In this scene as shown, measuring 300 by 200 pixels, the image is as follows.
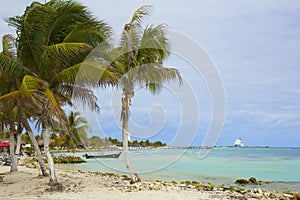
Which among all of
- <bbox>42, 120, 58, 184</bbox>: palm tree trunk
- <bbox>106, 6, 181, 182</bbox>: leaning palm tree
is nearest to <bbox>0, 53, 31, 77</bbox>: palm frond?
<bbox>42, 120, 58, 184</bbox>: palm tree trunk

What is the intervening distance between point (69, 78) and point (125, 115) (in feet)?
10.2

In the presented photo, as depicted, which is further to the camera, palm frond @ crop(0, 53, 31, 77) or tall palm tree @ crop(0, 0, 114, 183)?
tall palm tree @ crop(0, 0, 114, 183)

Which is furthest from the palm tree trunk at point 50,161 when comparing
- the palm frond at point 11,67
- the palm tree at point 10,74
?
the palm frond at point 11,67

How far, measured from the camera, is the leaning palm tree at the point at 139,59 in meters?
12.7

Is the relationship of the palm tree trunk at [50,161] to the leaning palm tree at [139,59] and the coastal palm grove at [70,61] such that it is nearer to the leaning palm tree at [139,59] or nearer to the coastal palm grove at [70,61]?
the coastal palm grove at [70,61]

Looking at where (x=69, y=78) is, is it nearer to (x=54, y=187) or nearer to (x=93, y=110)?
(x=93, y=110)

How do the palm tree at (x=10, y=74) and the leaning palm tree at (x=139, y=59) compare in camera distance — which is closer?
the palm tree at (x=10, y=74)

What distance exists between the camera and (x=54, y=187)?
11297 mm

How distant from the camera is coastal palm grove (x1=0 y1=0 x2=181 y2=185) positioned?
428 inches

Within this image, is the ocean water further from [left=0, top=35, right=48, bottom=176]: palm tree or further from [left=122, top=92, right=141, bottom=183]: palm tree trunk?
[left=0, top=35, right=48, bottom=176]: palm tree

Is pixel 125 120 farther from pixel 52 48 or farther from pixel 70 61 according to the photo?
pixel 52 48

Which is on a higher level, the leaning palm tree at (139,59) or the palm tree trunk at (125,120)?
the leaning palm tree at (139,59)

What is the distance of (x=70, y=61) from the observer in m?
11.9

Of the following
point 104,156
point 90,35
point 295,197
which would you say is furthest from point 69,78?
point 104,156
